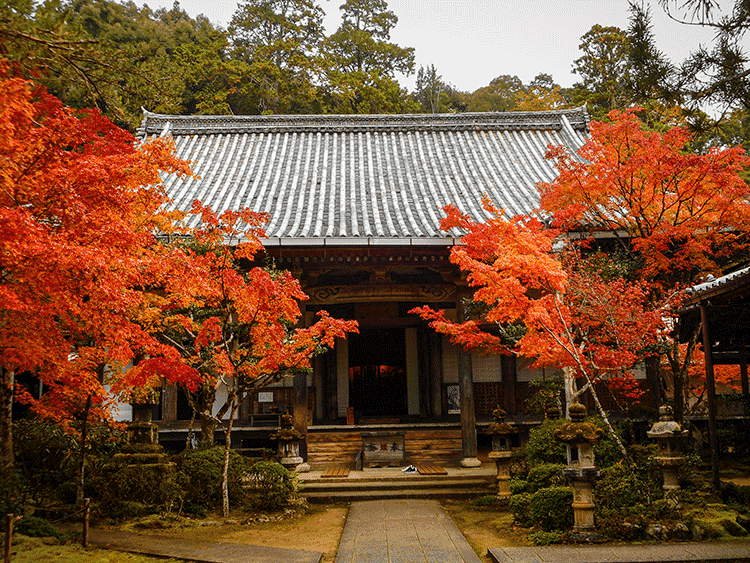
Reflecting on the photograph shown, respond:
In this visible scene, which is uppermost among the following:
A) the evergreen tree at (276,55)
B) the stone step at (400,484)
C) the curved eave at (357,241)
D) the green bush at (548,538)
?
the evergreen tree at (276,55)

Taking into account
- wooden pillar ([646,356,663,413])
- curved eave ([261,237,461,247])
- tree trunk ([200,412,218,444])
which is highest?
curved eave ([261,237,461,247])

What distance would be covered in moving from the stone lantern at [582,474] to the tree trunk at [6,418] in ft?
23.8

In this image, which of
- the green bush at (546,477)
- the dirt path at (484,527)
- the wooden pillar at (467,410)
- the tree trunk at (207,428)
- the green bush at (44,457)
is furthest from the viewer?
the wooden pillar at (467,410)

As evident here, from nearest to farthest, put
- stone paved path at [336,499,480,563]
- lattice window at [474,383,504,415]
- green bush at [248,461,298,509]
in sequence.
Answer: stone paved path at [336,499,480,563] < green bush at [248,461,298,509] < lattice window at [474,383,504,415]

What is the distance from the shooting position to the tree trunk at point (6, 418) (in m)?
7.41

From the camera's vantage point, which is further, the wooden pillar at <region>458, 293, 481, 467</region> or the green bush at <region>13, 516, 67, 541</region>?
the wooden pillar at <region>458, 293, 481, 467</region>

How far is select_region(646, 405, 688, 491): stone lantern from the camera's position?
7.23m

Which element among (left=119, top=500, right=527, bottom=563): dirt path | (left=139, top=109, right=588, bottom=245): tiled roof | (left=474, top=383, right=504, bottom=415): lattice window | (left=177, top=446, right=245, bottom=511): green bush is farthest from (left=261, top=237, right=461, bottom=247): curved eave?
(left=474, top=383, right=504, bottom=415): lattice window

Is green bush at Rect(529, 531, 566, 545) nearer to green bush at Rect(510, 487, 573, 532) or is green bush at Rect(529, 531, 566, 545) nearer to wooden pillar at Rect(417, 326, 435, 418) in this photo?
green bush at Rect(510, 487, 573, 532)

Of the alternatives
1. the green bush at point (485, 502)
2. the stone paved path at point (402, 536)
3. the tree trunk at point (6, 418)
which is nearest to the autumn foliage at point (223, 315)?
the tree trunk at point (6, 418)

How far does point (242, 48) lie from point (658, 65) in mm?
26642

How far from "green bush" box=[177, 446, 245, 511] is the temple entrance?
305 inches

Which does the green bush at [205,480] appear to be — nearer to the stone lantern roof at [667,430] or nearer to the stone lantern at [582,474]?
the stone lantern at [582,474]

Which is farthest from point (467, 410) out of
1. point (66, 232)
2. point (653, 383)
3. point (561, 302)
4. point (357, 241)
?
point (66, 232)
